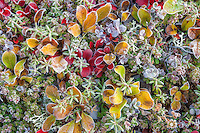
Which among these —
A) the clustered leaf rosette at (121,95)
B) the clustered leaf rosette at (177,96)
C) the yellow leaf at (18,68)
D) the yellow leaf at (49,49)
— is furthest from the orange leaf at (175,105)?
the yellow leaf at (18,68)

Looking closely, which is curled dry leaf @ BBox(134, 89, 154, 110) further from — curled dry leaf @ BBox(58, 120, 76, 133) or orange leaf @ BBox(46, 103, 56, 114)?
orange leaf @ BBox(46, 103, 56, 114)

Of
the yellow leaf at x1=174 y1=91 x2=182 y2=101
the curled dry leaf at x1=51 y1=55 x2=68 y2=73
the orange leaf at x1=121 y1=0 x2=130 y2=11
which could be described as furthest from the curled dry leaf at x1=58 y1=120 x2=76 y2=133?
the orange leaf at x1=121 y1=0 x2=130 y2=11

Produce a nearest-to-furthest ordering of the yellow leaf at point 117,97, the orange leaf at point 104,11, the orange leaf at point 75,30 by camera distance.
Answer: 1. the yellow leaf at point 117,97
2. the orange leaf at point 75,30
3. the orange leaf at point 104,11

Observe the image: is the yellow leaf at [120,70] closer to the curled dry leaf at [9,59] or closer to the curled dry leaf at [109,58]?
the curled dry leaf at [109,58]

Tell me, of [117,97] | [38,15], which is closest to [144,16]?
[117,97]

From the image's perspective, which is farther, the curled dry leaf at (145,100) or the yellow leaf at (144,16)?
the yellow leaf at (144,16)

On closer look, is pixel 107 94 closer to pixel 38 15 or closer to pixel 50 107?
pixel 50 107
